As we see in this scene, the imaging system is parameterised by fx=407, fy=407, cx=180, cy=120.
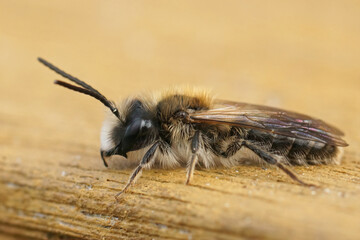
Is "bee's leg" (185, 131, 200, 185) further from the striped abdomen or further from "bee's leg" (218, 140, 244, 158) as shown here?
the striped abdomen

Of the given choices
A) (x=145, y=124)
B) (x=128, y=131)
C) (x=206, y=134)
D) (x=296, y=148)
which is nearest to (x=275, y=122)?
(x=296, y=148)

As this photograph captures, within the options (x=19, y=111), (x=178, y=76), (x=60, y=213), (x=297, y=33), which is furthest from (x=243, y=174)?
(x=297, y=33)

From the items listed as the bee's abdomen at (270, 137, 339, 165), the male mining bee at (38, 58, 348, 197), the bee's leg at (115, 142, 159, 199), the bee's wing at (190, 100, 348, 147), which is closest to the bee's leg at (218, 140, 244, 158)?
the male mining bee at (38, 58, 348, 197)

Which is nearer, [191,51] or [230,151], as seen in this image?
[230,151]

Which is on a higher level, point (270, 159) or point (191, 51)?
point (191, 51)

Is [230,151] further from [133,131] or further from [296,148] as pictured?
[133,131]

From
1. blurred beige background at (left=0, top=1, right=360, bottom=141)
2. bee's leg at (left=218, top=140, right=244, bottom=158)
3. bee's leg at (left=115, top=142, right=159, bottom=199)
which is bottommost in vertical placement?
bee's leg at (left=115, top=142, right=159, bottom=199)

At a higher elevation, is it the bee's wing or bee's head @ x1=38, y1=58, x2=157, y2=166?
the bee's wing
